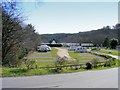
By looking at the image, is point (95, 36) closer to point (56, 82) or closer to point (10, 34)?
point (10, 34)

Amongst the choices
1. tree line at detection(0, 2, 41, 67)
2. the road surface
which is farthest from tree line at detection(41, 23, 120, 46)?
the road surface

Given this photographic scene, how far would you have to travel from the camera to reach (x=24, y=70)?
904 inches

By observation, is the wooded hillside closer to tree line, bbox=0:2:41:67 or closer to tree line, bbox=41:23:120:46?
tree line, bbox=41:23:120:46

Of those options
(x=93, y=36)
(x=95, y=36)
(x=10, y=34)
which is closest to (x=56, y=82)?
(x=10, y=34)

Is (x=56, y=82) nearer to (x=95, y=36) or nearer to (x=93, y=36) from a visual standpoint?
(x=95, y=36)

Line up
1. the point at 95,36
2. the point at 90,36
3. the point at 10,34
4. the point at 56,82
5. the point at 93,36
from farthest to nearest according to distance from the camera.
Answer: the point at 90,36
the point at 93,36
the point at 95,36
the point at 10,34
the point at 56,82

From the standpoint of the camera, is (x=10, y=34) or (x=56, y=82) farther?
(x=10, y=34)

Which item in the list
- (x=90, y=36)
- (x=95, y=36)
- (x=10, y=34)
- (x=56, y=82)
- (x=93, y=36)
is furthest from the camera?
(x=90, y=36)

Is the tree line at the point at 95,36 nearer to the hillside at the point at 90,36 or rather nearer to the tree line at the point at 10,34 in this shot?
the hillside at the point at 90,36

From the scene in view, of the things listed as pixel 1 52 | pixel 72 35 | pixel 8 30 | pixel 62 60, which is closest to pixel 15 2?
pixel 8 30

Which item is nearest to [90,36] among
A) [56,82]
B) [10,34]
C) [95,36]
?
[95,36]

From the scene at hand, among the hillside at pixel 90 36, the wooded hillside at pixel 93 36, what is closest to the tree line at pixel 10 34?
the hillside at pixel 90 36

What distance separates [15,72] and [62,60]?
7.57 meters

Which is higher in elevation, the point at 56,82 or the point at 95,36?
the point at 95,36
